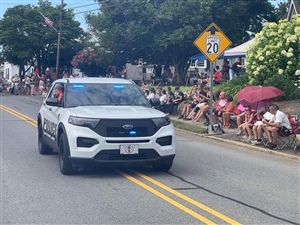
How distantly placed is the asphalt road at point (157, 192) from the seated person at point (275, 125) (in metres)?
0.94

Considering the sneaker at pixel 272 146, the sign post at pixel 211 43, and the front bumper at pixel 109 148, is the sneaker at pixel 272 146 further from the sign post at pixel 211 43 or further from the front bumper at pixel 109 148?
the front bumper at pixel 109 148

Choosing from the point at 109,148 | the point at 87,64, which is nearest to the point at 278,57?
the point at 109,148

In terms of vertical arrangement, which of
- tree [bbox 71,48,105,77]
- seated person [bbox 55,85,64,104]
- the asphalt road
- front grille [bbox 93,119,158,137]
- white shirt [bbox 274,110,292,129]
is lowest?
the asphalt road

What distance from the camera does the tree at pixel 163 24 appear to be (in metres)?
36.8

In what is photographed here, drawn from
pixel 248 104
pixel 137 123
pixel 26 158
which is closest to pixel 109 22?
pixel 248 104

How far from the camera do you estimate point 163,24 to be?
3759 cm

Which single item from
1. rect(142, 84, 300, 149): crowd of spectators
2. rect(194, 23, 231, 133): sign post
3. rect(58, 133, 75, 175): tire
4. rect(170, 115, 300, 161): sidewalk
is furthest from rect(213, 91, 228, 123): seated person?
rect(58, 133, 75, 175): tire

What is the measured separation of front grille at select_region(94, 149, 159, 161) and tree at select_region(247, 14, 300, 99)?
1059 centimetres

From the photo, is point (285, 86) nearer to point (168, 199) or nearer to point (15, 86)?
point (168, 199)

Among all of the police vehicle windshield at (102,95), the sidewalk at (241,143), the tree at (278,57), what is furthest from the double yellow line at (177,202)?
the tree at (278,57)

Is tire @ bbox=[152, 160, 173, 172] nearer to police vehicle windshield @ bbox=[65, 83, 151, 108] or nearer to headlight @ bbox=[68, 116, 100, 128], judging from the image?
police vehicle windshield @ bbox=[65, 83, 151, 108]

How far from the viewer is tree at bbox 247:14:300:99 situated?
2081 cm

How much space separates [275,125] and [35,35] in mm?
45079

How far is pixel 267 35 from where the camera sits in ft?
73.9
